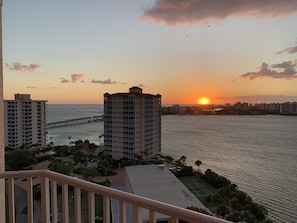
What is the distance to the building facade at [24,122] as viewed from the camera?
27.6 metres

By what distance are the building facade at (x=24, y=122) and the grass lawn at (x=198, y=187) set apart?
63.2 ft

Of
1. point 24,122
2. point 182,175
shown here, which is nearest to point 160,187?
point 182,175

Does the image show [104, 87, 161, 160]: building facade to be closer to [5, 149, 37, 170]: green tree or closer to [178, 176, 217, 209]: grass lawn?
[178, 176, 217, 209]: grass lawn

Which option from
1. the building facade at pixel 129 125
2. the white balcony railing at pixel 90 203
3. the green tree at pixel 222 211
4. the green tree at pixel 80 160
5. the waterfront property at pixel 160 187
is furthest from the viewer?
the building facade at pixel 129 125

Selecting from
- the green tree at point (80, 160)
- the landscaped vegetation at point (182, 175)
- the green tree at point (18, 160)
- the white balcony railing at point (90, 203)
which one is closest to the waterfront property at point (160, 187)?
the landscaped vegetation at point (182, 175)

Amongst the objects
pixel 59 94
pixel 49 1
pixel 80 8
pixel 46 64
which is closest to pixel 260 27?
pixel 80 8

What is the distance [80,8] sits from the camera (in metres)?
8.97

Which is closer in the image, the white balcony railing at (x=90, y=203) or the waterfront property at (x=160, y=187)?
the white balcony railing at (x=90, y=203)

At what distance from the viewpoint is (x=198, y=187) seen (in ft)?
53.0

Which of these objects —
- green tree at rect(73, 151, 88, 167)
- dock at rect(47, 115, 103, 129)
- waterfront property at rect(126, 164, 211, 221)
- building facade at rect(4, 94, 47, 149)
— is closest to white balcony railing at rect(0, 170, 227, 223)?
waterfront property at rect(126, 164, 211, 221)

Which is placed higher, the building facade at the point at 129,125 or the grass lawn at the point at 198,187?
the building facade at the point at 129,125

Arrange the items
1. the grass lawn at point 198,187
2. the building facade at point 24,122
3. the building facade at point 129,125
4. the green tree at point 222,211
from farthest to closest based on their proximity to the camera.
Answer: the building facade at point 24,122
the building facade at point 129,125
the grass lawn at point 198,187
the green tree at point 222,211

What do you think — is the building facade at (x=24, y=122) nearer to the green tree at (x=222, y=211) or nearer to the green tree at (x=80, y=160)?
the green tree at (x=80, y=160)

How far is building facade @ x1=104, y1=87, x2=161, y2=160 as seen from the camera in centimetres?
2491
